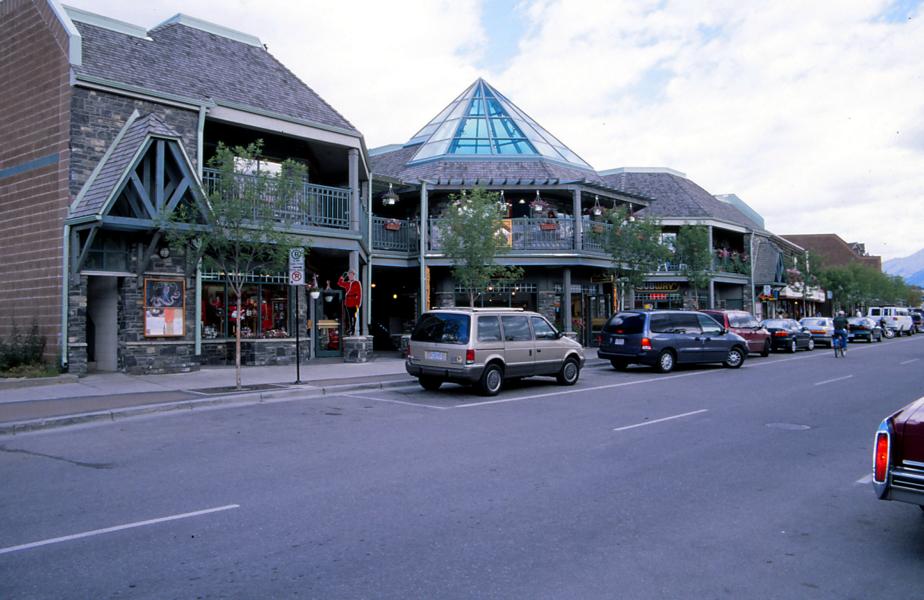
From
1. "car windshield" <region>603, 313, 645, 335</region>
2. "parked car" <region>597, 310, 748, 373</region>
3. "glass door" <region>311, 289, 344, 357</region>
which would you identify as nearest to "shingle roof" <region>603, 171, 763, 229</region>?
"parked car" <region>597, 310, 748, 373</region>

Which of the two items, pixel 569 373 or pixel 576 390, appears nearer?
pixel 576 390

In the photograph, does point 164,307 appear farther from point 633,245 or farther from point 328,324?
point 633,245

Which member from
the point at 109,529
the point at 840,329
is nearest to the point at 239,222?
the point at 109,529

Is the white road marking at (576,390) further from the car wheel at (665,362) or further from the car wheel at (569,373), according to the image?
the car wheel at (569,373)

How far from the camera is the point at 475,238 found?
808 inches

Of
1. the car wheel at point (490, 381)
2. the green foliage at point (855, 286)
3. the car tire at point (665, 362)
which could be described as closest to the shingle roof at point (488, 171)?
the car tire at point (665, 362)

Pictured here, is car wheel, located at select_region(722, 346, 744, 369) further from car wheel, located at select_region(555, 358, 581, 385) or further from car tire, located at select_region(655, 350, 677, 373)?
car wheel, located at select_region(555, 358, 581, 385)

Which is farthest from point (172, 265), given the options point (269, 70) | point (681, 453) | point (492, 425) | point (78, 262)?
point (681, 453)

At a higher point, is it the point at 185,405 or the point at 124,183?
the point at 124,183

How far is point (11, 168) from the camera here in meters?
16.7

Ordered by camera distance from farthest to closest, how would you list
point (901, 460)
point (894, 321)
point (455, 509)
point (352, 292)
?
point (894, 321), point (352, 292), point (455, 509), point (901, 460)

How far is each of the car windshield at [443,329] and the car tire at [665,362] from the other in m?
7.27

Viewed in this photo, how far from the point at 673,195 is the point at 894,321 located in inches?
854

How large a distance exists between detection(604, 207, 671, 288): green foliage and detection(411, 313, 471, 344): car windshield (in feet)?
44.6
